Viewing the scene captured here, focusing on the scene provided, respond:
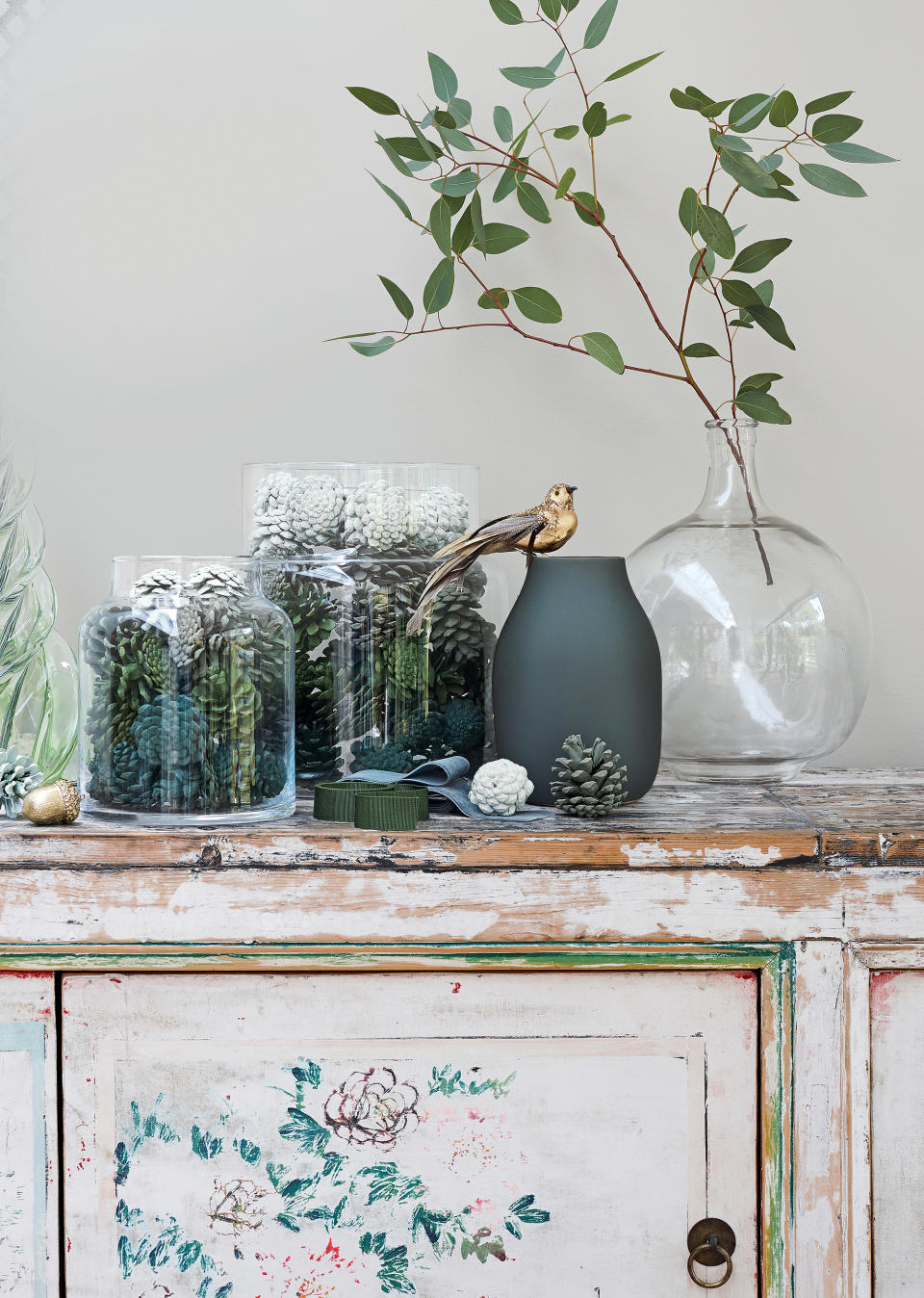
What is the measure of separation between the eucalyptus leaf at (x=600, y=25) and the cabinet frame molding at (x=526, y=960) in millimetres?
828

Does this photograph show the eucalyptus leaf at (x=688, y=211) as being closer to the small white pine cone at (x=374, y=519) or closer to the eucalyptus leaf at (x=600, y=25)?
the eucalyptus leaf at (x=600, y=25)

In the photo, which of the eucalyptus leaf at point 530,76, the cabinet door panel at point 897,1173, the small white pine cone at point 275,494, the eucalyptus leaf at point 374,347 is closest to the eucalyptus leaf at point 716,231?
the eucalyptus leaf at point 530,76

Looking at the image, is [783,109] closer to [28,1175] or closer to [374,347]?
[374,347]

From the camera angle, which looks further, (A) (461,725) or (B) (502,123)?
(B) (502,123)

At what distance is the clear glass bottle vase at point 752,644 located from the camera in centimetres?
92

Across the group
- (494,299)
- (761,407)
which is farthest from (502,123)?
(761,407)

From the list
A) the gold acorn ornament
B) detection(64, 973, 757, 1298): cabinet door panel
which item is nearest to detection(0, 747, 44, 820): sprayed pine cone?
the gold acorn ornament

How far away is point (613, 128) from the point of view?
3.77ft

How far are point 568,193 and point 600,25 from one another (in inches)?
6.1

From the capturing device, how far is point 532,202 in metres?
1.05

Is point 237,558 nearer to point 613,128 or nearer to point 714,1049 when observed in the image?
point 714,1049

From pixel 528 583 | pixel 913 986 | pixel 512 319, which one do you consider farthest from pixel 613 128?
pixel 913 986

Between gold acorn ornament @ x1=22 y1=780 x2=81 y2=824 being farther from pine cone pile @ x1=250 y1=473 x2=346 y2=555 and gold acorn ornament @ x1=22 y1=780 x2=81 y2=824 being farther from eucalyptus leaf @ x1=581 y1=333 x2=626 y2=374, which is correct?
eucalyptus leaf @ x1=581 y1=333 x2=626 y2=374

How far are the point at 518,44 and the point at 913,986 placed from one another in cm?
100
